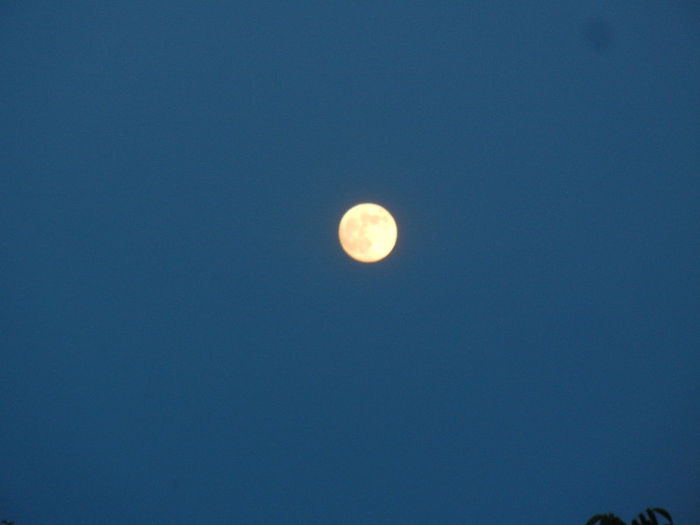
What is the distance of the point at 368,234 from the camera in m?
26.8

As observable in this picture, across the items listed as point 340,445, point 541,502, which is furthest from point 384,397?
point 541,502

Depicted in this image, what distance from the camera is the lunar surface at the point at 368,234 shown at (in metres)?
24.6

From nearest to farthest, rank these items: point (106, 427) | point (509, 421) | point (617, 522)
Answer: point (617, 522), point (106, 427), point (509, 421)

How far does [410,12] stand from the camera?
124 feet

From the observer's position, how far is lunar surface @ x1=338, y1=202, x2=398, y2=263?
80.6 ft

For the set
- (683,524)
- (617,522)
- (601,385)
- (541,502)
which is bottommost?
(617,522)

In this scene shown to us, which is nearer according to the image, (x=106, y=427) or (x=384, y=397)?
(x=106, y=427)

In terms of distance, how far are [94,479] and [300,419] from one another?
1324 centimetres

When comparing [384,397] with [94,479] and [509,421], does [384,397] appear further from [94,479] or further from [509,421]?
[94,479]

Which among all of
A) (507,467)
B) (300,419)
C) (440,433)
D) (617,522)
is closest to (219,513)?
(300,419)

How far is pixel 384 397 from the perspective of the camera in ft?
128

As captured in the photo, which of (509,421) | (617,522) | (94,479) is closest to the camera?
(617,522)

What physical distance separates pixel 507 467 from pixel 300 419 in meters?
13.6

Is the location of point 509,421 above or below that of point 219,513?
above
